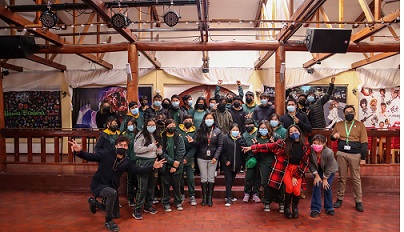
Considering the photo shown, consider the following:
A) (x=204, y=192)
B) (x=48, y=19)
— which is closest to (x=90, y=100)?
(x=48, y=19)

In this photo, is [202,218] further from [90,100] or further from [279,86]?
[90,100]

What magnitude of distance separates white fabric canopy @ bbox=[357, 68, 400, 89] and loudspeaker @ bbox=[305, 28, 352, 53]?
4.58m

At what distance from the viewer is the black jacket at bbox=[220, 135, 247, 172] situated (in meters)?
5.28

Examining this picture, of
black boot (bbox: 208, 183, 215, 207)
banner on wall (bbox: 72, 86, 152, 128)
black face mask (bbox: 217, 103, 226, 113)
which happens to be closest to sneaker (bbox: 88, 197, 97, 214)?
black boot (bbox: 208, 183, 215, 207)

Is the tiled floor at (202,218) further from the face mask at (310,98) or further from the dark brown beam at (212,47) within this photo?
the dark brown beam at (212,47)

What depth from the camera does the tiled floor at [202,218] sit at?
4355 millimetres

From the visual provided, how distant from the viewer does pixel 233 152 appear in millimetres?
5273

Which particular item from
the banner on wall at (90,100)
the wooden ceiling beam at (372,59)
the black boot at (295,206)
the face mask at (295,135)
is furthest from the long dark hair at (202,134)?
the wooden ceiling beam at (372,59)

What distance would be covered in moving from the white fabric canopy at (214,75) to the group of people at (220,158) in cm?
401

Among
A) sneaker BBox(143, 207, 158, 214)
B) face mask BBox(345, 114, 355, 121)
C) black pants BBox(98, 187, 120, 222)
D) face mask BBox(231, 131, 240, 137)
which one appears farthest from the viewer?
face mask BBox(231, 131, 240, 137)

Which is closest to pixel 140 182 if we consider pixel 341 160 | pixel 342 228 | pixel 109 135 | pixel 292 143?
pixel 109 135

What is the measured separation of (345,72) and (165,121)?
7300 millimetres

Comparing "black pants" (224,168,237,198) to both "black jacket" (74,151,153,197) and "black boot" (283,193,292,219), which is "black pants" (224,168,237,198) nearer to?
"black boot" (283,193,292,219)

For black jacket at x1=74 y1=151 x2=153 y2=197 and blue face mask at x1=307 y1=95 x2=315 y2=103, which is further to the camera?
blue face mask at x1=307 y1=95 x2=315 y2=103
